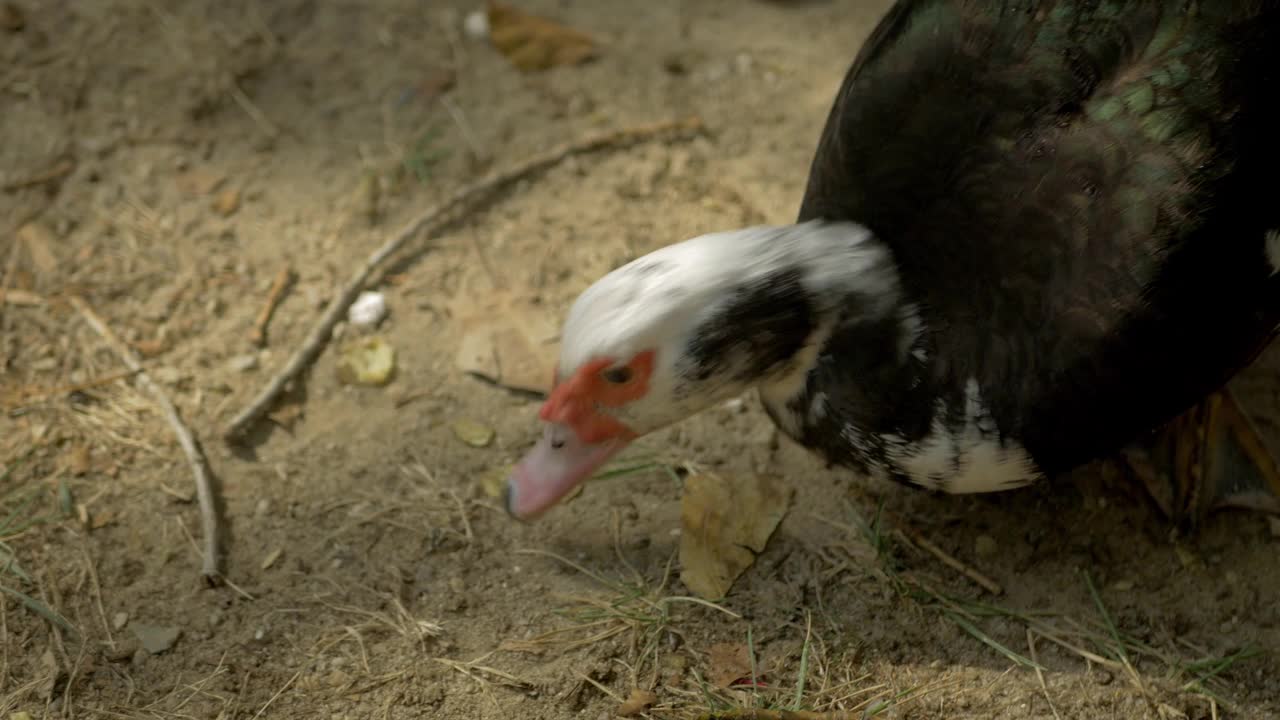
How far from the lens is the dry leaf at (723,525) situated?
2.16 meters

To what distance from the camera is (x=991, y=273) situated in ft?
6.35

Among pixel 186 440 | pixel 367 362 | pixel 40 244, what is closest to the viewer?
pixel 186 440

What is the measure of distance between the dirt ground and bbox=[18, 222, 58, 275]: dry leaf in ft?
0.07

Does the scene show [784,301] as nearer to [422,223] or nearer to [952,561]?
[952,561]

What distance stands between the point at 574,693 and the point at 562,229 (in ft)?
4.12

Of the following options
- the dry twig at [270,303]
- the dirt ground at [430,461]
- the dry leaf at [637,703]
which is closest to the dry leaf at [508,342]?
the dirt ground at [430,461]

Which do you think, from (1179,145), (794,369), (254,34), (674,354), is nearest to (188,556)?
(674,354)

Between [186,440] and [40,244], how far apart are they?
744mm

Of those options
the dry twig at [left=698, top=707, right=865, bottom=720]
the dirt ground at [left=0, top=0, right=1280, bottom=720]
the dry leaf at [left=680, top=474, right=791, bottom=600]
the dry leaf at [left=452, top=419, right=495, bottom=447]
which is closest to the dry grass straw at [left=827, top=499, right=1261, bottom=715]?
the dirt ground at [left=0, top=0, right=1280, bottom=720]

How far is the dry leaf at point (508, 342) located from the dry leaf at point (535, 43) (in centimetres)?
83

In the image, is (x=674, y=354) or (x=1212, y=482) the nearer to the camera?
(x=674, y=354)

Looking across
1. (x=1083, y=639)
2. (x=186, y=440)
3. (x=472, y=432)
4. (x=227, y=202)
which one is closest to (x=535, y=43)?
(x=227, y=202)

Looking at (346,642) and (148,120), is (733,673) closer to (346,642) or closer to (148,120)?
(346,642)

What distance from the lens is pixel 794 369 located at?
206 centimetres
